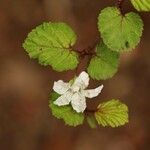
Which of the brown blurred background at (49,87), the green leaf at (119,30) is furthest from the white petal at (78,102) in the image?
the brown blurred background at (49,87)

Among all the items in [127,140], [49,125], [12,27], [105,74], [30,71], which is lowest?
[127,140]

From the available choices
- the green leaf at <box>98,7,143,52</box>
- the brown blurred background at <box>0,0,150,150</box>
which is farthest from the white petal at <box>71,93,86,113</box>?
the brown blurred background at <box>0,0,150,150</box>

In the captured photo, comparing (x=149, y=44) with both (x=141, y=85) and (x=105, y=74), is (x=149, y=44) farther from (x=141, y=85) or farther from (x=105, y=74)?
(x=105, y=74)

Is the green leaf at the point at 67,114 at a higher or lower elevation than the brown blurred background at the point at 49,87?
higher

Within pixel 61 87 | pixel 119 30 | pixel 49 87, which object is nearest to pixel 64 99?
pixel 61 87

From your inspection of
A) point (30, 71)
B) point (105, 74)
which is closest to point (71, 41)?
Result: point (105, 74)

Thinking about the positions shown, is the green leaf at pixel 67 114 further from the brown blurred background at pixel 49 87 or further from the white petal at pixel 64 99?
the brown blurred background at pixel 49 87
